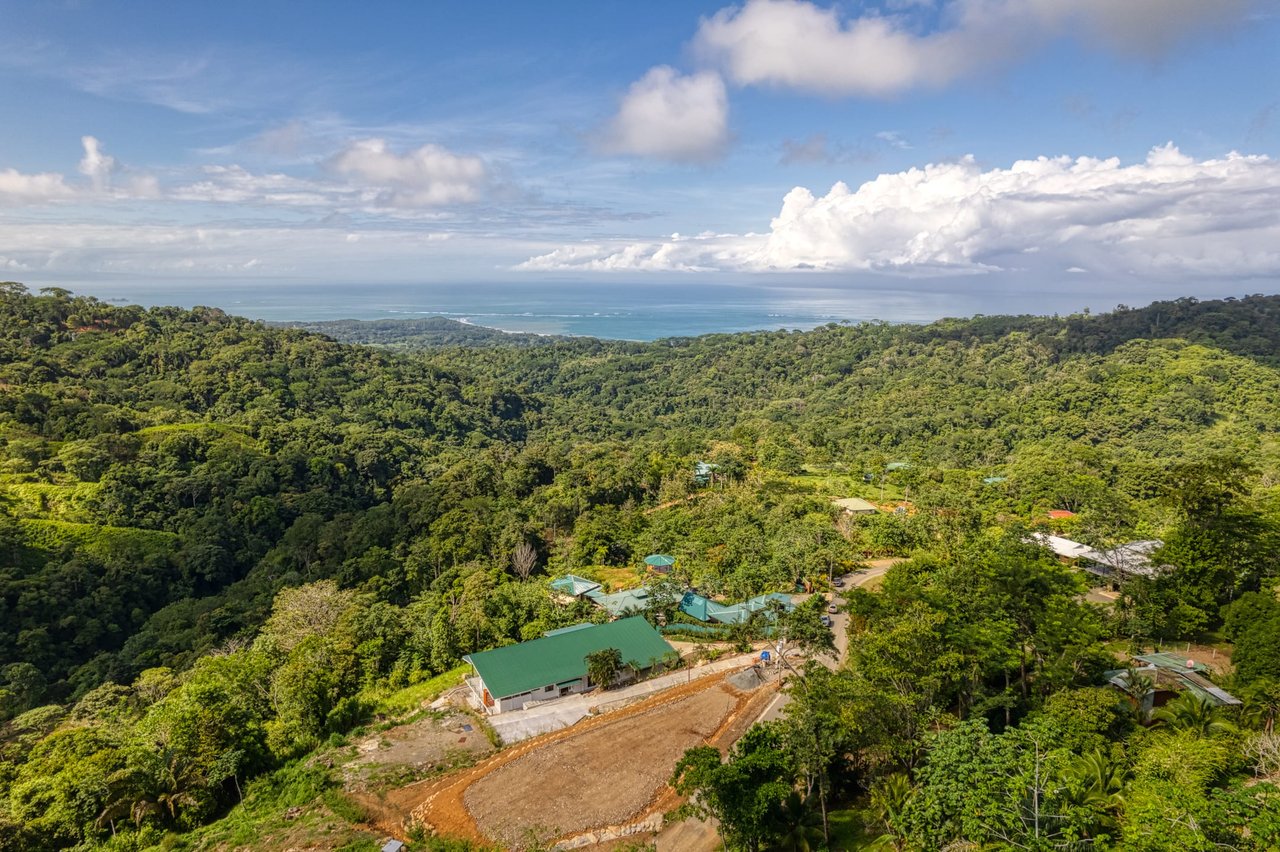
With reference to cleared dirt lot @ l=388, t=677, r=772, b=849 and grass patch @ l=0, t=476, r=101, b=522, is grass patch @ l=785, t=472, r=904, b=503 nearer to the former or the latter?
cleared dirt lot @ l=388, t=677, r=772, b=849

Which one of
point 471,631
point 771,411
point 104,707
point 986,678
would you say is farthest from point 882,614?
point 771,411

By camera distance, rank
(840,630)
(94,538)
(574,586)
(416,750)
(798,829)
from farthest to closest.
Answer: (94,538) → (574,586) → (840,630) → (416,750) → (798,829)

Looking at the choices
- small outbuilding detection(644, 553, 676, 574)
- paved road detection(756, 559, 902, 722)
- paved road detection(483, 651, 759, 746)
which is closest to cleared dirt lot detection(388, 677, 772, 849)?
paved road detection(756, 559, 902, 722)

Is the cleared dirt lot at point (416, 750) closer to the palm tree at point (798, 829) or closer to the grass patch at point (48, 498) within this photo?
the palm tree at point (798, 829)

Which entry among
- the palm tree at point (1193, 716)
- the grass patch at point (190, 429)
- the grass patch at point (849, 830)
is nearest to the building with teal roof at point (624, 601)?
the grass patch at point (849, 830)

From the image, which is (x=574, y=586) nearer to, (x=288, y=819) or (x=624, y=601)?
(x=624, y=601)

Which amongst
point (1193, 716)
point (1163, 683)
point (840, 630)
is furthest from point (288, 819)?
point (1163, 683)
